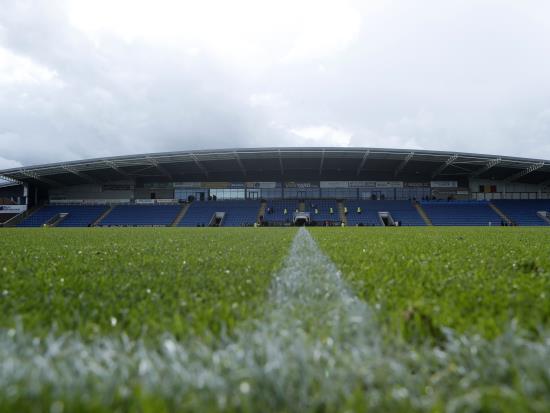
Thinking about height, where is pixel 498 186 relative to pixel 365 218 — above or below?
above

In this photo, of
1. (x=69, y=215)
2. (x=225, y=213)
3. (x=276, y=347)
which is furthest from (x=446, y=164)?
(x=69, y=215)

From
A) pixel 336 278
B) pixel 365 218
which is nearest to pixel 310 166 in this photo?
pixel 365 218

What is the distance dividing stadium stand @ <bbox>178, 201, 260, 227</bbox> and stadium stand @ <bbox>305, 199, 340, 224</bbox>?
5.94m

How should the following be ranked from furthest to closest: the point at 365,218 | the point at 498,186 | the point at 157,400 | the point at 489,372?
the point at 498,186
the point at 365,218
the point at 489,372
the point at 157,400

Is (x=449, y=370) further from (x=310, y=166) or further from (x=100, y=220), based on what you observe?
(x=100, y=220)

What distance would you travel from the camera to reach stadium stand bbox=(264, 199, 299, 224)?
34.9 metres

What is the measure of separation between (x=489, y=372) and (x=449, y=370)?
82 millimetres

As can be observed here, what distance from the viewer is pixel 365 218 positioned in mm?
35125

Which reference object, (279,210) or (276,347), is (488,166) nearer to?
(279,210)

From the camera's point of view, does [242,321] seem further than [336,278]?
No

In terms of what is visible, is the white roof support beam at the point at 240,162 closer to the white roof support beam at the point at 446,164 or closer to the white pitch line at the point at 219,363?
the white roof support beam at the point at 446,164

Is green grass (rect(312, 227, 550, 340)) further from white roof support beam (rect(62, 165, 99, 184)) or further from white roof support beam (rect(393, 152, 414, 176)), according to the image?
white roof support beam (rect(62, 165, 99, 184))

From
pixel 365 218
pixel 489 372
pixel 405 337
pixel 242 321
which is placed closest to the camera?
pixel 489 372

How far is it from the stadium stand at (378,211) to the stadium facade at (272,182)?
36 centimetres
